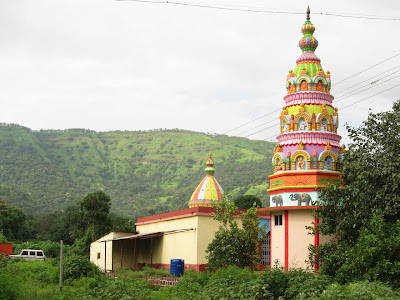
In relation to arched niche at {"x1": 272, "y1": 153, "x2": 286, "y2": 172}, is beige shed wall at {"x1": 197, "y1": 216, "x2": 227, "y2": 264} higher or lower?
lower

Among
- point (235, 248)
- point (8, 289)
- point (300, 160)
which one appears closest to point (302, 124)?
point (300, 160)

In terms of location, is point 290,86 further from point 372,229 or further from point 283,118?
point 372,229

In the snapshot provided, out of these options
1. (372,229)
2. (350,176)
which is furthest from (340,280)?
(350,176)

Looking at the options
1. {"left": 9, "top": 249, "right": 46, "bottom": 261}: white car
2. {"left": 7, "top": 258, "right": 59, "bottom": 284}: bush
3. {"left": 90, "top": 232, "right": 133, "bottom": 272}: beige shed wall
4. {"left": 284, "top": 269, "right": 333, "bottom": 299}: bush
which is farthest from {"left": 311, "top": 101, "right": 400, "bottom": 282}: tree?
{"left": 9, "top": 249, "right": 46, "bottom": 261}: white car

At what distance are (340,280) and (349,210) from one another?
3.70m

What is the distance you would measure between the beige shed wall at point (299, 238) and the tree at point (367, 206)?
5.14 feet

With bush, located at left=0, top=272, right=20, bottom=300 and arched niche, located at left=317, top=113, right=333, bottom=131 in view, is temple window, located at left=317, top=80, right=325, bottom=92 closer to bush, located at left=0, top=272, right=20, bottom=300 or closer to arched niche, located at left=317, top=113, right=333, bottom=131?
arched niche, located at left=317, top=113, right=333, bottom=131

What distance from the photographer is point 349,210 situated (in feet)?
80.3

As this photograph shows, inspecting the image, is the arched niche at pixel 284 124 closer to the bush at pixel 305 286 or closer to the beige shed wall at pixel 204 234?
the beige shed wall at pixel 204 234

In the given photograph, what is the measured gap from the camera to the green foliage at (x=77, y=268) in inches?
1107

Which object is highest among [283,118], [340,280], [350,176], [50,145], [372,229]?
[50,145]

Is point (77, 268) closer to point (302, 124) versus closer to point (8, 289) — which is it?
point (8, 289)

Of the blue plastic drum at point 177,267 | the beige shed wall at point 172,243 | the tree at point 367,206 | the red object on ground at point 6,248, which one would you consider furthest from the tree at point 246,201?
the tree at point 367,206

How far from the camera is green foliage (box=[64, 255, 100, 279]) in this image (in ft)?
92.3
